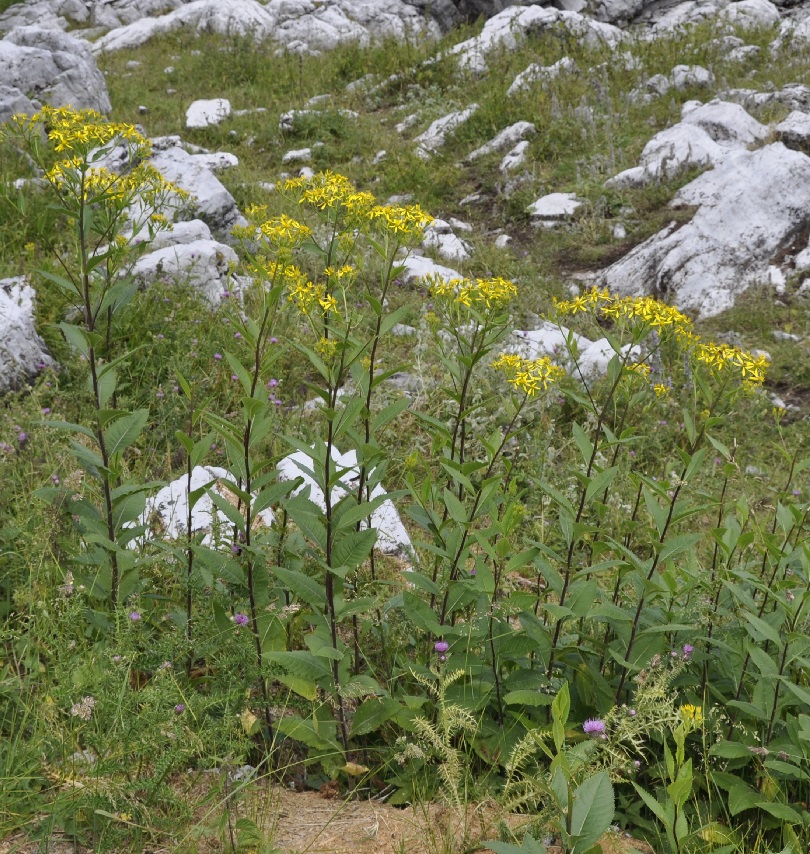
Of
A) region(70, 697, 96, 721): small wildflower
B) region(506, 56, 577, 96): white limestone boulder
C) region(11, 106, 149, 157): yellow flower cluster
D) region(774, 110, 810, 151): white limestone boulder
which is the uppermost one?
region(11, 106, 149, 157): yellow flower cluster

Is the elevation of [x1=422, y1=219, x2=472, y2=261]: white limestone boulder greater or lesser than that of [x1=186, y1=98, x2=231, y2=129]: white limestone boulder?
lesser

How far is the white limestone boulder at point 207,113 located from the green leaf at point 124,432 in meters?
9.86

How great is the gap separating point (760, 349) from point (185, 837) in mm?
5893

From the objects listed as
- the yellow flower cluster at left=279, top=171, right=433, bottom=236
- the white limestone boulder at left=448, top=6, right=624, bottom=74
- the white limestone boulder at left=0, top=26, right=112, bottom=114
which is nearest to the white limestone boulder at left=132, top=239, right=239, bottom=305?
the yellow flower cluster at left=279, top=171, right=433, bottom=236

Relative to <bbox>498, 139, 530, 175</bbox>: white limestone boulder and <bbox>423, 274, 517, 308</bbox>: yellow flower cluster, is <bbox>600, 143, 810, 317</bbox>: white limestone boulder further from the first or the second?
<bbox>423, 274, 517, 308</bbox>: yellow flower cluster

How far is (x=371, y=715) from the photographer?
7.70 feet

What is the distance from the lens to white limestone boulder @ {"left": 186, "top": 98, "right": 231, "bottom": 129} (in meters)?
11.3

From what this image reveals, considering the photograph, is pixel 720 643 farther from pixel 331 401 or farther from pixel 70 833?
pixel 70 833

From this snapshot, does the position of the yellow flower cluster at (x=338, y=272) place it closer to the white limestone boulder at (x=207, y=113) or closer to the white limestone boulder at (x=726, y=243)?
the white limestone boulder at (x=726, y=243)

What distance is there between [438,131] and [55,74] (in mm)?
4964

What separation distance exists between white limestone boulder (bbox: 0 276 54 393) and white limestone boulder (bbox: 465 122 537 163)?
7.13 m

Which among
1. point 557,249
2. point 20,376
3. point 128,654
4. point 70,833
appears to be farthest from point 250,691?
point 557,249

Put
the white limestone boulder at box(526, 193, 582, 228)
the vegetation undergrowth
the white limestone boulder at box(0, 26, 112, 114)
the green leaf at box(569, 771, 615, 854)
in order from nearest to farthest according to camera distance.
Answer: the green leaf at box(569, 771, 615, 854)
the vegetation undergrowth
the white limestone boulder at box(526, 193, 582, 228)
the white limestone boulder at box(0, 26, 112, 114)

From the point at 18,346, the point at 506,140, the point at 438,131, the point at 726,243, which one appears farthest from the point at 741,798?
the point at 438,131
